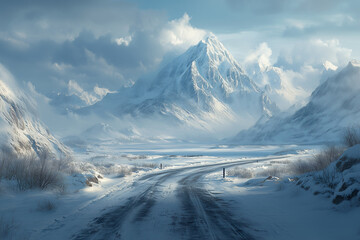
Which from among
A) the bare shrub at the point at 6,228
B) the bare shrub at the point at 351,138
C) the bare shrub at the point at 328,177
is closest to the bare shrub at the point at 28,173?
the bare shrub at the point at 6,228

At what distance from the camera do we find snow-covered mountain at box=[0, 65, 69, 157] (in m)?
16.4

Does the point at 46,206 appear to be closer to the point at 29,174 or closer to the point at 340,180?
the point at 29,174

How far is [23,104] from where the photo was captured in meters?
21.9

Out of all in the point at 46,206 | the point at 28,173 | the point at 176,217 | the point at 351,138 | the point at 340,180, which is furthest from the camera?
the point at 351,138

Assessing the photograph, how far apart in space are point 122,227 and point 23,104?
17959 mm

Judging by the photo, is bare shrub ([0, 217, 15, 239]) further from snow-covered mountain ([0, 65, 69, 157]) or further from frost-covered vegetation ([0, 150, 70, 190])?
snow-covered mountain ([0, 65, 69, 157])

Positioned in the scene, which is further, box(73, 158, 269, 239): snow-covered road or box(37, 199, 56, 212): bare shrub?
box(37, 199, 56, 212): bare shrub

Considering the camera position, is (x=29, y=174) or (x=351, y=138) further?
(x=351, y=138)

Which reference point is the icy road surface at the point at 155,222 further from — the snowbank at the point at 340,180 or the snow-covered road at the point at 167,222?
the snowbank at the point at 340,180

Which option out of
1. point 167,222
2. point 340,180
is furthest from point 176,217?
point 340,180

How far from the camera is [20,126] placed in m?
18.7

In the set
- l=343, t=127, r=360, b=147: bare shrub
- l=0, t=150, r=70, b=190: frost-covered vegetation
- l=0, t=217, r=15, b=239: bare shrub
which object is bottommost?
l=0, t=217, r=15, b=239: bare shrub

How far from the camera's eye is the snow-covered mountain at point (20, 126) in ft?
53.8

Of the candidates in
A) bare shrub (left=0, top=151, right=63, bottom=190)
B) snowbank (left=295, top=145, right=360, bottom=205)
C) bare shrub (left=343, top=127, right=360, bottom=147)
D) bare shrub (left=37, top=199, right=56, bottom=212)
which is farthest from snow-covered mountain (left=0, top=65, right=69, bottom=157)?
bare shrub (left=343, top=127, right=360, bottom=147)
